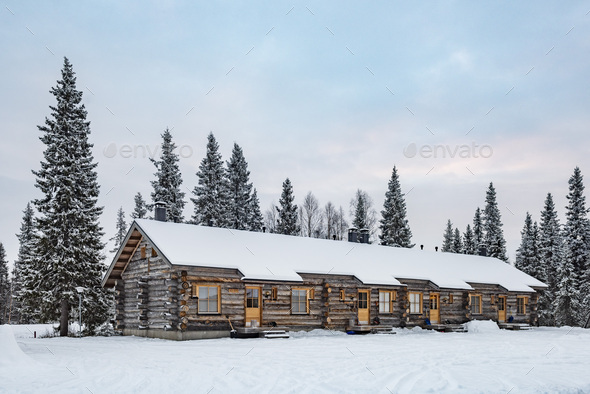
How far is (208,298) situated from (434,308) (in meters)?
15.5

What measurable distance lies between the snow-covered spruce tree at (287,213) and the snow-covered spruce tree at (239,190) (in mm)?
3539

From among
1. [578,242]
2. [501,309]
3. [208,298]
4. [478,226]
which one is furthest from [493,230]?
[208,298]

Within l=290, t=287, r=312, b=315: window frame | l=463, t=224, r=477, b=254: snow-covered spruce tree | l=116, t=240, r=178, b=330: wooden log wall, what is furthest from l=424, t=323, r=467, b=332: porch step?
l=463, t=224, r=477, b=254: snow-covered spruce tree

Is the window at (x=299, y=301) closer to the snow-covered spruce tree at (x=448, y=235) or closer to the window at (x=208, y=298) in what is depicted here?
the window at (x=208, y=298)

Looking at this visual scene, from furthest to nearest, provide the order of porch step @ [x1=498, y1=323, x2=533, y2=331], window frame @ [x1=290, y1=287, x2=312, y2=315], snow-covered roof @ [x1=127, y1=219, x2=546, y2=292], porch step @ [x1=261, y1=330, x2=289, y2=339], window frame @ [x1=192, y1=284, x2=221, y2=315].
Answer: porch step @ [x1=498, y1=323, x2=533, y2=331] → window frame @ [x1=290, y1=287, x2=312, y2=315] → snow-covered roof @ [x1=127, y1=219, x2=546, y2=292] → porch step @ [x1=261, y1=330, x2=289, y2=339] → window frame @ [x1=192, y1=284, x2=221, y2=315]

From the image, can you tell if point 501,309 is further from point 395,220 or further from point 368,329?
point 395,220

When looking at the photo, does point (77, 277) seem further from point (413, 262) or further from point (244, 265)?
point (413, 262)

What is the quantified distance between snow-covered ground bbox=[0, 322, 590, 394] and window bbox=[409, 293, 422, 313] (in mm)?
12695

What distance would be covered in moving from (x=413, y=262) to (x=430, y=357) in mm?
19734

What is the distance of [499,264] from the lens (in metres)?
43.4

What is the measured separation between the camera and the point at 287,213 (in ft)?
170

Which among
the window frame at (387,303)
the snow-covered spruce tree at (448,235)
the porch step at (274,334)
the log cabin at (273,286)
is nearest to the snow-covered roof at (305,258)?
the log cabin at (273,286)

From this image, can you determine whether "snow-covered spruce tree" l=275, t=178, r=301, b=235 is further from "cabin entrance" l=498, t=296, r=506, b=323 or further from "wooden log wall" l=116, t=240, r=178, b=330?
"wooden log wall" l=116, t=240, r=178, b=330

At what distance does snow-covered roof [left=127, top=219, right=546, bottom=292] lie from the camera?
25.9m
